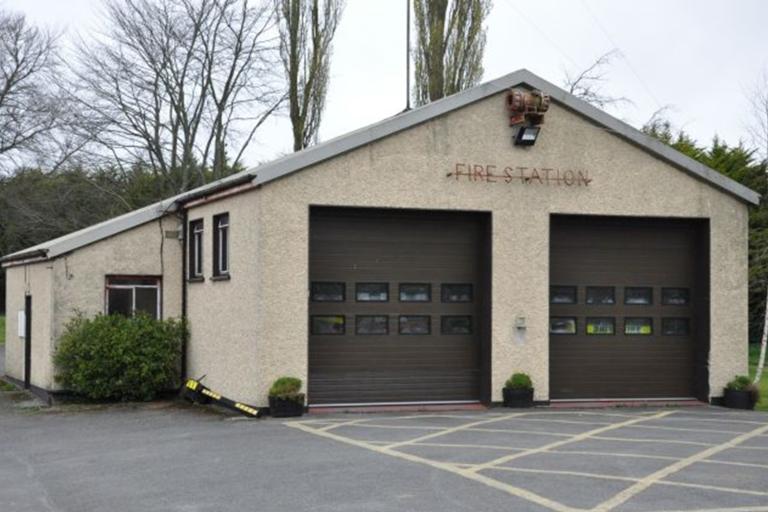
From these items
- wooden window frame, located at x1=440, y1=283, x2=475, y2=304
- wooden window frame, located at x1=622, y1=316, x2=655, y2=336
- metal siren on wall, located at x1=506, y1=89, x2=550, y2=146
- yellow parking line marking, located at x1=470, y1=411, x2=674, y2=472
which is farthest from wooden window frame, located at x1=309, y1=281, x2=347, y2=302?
wooden window frame, located at x1=622, y1=316, x2=655, y2=336

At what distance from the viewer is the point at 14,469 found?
1150 centimetres

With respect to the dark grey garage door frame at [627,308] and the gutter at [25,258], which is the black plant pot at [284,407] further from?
the gutter at [25,258]

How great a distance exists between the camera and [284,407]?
15.4 m

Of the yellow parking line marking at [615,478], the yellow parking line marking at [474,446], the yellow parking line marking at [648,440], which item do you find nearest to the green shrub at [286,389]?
the yellow parking line marking at [474,446]

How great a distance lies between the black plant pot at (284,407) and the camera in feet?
50.6

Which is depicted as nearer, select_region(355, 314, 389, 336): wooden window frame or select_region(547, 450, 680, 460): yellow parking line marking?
select_region(547, 450, 680, 460): yellow parking line marking

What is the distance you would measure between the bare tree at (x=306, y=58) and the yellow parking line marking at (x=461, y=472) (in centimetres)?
2402

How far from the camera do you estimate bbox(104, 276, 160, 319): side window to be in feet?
62.7

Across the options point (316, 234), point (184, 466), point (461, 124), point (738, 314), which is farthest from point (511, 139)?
point (184, 466)

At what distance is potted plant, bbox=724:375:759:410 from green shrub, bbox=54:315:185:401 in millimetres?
9882

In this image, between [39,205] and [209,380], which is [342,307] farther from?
[39,205]

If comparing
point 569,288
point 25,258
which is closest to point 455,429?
point 569,288

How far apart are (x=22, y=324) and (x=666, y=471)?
15.5 meters

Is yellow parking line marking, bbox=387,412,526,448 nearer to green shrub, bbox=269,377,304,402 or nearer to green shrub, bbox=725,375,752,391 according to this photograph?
green shrub, bbox=269,377,304,402
